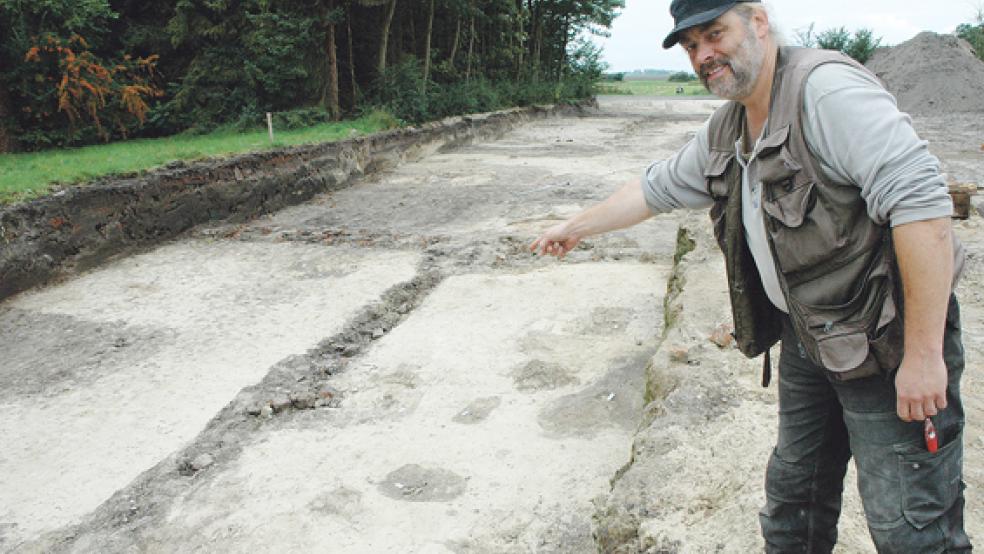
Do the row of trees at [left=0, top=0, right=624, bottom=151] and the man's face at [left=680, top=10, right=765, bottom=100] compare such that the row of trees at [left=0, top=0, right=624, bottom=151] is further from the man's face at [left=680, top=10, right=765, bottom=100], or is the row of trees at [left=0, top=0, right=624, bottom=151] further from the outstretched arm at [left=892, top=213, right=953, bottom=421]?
the outstretched arm at [left=892, top=213, right=953, bottom=421]

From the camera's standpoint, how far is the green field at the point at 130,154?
23.2ft

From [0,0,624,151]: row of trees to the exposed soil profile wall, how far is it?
2.65 m

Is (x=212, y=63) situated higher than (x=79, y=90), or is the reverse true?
(x=212, y=63)

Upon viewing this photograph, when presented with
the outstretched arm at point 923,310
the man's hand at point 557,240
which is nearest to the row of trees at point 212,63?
the man's hand at point 557,240

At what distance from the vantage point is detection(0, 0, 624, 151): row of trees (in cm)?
1048

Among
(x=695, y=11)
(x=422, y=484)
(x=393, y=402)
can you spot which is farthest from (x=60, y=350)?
(x=695, y=11)

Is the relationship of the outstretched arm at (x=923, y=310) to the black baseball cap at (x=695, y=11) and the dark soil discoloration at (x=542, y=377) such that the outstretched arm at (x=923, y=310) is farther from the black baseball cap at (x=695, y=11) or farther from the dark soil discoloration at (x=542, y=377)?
the dark soil discoloration at (x=542, y=377)

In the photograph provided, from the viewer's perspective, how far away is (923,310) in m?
1.47

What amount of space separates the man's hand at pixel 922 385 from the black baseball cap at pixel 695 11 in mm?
855

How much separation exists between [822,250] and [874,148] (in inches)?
9.4

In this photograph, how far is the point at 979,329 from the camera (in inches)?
148

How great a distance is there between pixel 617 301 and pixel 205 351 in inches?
114

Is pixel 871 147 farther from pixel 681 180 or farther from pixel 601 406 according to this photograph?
pixel 601 406

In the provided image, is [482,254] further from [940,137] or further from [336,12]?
[940,137]
